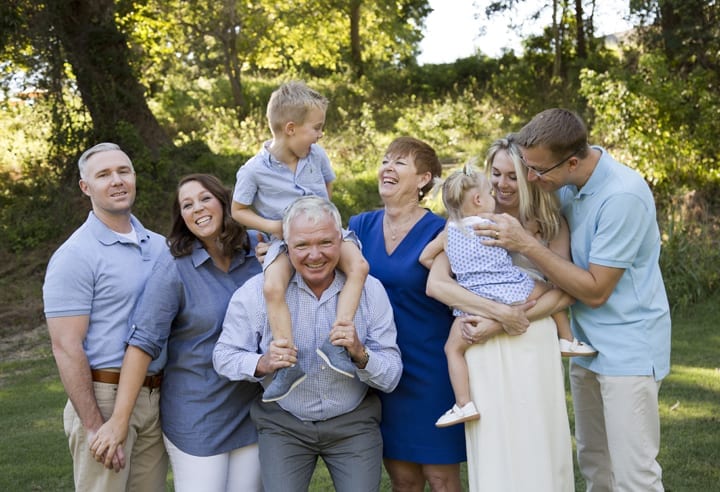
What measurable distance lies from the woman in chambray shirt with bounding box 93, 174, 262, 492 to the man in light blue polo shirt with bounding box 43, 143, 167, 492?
99 mm

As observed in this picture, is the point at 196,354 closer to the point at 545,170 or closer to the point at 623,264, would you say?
the point at 545,170

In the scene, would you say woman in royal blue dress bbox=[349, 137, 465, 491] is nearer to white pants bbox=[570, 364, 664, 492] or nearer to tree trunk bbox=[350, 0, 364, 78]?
white pants bbox=[570, 364, 664, 492]

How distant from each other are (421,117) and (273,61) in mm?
8802

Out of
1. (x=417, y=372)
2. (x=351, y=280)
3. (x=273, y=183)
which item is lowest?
(x=417, y=372)

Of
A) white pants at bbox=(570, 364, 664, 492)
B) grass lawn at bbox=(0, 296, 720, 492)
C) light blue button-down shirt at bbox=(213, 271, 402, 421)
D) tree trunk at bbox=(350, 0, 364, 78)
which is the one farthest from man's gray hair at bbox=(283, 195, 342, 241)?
tree trunk at bbox=(350, 0, 364, 78)

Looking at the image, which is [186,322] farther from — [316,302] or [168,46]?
[168,46]

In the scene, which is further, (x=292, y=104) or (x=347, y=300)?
(x=292, y=104)

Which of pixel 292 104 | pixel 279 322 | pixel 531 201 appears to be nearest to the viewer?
pixel 279 322

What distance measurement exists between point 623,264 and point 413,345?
3.22ft

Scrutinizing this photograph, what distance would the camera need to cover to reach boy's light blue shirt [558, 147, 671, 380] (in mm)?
3514

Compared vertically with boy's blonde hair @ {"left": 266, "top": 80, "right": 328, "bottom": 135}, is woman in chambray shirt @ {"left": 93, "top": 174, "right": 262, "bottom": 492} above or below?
below

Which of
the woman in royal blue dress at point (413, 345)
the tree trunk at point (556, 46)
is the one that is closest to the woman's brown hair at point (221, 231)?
the woman in royal blue dress at point (413, 345)

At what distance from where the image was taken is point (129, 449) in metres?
3.62

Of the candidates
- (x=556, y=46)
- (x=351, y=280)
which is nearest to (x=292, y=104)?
(x=351, y=280)
